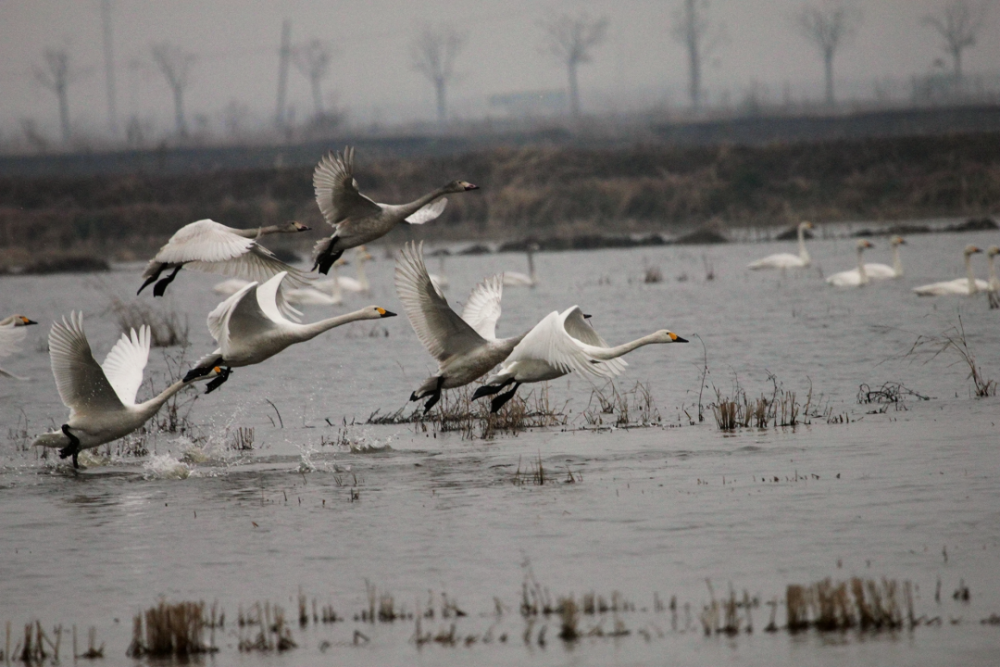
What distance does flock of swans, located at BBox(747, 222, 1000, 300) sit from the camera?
23.5 meters

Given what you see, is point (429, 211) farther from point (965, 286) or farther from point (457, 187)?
point (965, 286)

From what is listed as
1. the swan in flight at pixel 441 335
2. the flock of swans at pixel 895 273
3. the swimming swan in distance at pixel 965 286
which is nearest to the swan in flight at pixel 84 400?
the swan in flight at pixel 441 335

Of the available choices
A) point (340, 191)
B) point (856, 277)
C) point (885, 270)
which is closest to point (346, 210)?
point (340, 191)

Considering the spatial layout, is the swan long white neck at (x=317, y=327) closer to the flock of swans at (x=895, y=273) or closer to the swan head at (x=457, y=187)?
the swan head at (x=457, y=187)

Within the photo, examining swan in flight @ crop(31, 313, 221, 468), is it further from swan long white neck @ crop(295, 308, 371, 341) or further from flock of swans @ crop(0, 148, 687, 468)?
swan long white neck @ crop(295, 308, 371, 341)

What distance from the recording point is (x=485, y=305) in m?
12.4

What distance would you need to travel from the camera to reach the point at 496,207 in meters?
48.8

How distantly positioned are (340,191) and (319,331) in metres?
1.11

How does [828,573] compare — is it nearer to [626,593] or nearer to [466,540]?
[626,593]

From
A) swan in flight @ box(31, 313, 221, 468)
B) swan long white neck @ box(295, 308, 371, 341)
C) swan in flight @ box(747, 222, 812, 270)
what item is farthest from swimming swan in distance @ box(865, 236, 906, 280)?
swan in flight @ box(31, 313, 221, 468)

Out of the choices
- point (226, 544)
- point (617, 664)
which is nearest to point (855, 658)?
point (617, 664)

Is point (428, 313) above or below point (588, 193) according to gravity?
below

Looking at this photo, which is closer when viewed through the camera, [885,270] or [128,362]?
[128,362]

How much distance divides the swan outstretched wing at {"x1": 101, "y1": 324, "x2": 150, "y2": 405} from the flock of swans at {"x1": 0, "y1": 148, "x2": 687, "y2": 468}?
1 centimetres
